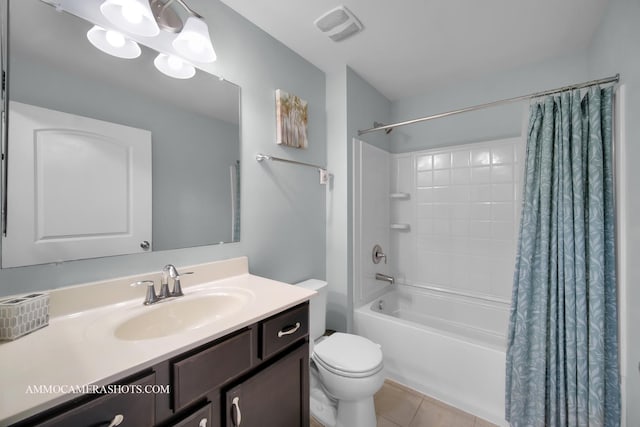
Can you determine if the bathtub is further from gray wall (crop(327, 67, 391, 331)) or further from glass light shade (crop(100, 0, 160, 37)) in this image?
glass light shade (crop(100, 0, 160, 37))

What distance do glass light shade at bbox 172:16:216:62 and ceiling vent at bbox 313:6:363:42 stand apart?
27.9 inches

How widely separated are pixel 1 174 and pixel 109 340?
→ 63cm

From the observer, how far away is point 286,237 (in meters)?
1.77

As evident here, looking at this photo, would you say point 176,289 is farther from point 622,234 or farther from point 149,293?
point 622,234

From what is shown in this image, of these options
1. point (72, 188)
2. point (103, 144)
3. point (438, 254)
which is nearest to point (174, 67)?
point (103, 144)

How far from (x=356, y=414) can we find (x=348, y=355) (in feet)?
0.98

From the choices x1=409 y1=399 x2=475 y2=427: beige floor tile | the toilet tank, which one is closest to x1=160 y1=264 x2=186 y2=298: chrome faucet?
the toilet tank

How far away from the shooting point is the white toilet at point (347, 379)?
132 centimetres

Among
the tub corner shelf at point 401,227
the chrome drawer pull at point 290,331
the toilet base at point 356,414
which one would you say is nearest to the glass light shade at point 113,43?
the chrome drawer pull at point 290,331

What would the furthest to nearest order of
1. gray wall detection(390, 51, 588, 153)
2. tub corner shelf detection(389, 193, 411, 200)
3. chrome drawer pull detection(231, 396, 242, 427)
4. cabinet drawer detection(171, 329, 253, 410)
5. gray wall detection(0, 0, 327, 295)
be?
tub corner shelf detection(389, 193, 411, 200), gray wall detection(390, 51, 588, 153), gray wall detection(0, 0, 327, 295), chrome drawer pull detection(231, 396, 242, 427), cabinet drawer detection(171, 329, 253, 410)

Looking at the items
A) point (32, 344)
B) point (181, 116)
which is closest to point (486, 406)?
point (32, 344)

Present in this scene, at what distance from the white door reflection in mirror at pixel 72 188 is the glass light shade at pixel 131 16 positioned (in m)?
0.40

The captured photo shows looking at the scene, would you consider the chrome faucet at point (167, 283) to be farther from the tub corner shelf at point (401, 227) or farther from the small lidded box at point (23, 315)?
the tub corner shelf at point (401, 227)

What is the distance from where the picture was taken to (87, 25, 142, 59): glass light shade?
99 centimetres
